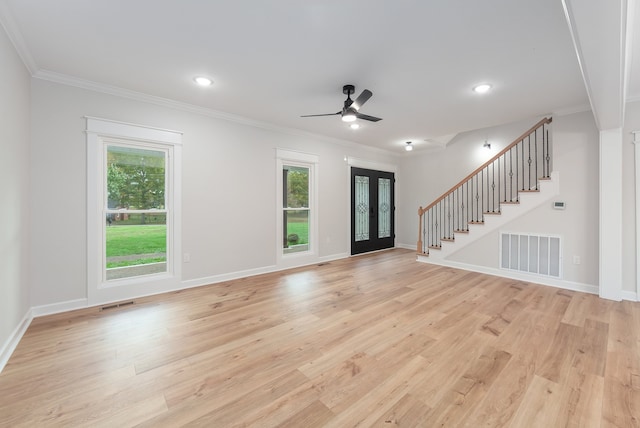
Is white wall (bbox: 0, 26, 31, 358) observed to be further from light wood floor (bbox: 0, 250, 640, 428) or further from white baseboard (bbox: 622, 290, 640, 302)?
white baseboard (bbox: 622, 290, 640, 302)

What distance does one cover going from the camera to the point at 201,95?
3.57 meters

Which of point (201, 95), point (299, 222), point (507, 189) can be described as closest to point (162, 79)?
point (201, 95)


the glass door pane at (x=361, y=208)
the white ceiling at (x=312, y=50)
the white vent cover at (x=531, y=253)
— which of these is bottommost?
the white vent cover at (x=531, y=253)

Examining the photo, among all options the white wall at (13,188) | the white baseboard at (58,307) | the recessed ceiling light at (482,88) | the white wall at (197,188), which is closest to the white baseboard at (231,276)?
the white wall at (197,188)

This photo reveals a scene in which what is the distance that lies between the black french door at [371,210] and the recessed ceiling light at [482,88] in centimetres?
324

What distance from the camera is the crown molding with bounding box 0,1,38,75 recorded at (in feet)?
6.68

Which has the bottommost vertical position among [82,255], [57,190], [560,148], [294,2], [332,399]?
[332,399]

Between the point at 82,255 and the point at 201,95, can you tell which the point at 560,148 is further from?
the point at 82,255

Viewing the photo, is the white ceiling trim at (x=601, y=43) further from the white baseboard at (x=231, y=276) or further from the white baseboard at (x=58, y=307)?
the white baseboard at (x=58, y=307)

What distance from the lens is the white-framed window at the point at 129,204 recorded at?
3262 millimetres

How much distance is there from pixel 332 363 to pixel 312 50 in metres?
2.78

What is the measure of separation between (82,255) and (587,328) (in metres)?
5.63

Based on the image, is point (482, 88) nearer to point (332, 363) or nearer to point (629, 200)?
point (629, 200)

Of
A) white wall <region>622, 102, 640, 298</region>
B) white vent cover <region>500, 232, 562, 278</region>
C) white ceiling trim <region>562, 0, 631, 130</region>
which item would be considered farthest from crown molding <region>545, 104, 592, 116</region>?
white vent cover <region>500, 232, 562, 278</region>
